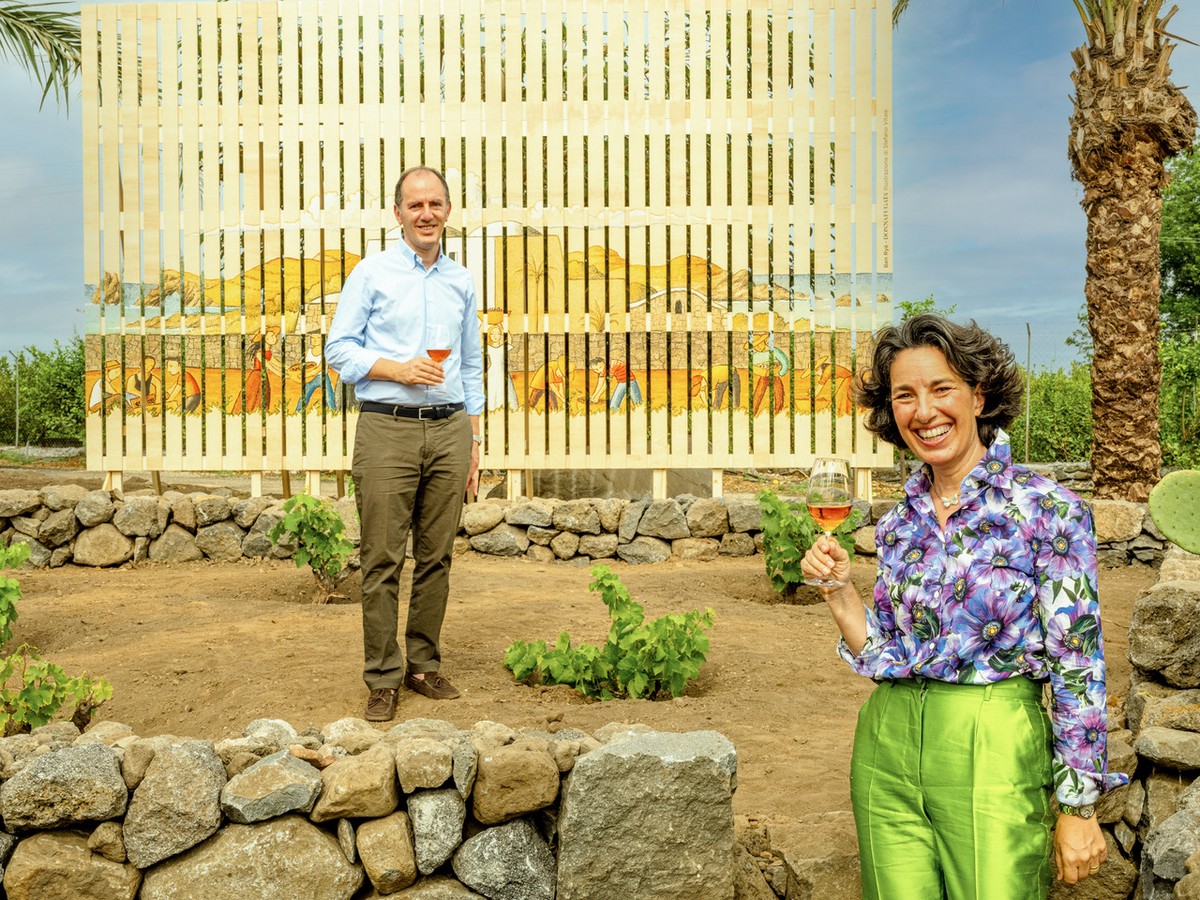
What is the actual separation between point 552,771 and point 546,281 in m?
6.77

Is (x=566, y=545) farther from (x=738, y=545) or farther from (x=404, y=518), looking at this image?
(x=404, y=518)

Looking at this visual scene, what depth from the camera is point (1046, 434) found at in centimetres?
1493

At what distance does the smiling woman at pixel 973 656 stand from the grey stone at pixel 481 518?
6.70 metres

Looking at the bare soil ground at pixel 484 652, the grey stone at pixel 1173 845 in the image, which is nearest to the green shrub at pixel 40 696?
the bare soil ground at pixel 484 652

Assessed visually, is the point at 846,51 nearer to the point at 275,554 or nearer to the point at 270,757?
the point at 275,554

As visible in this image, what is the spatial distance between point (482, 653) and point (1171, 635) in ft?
9.95

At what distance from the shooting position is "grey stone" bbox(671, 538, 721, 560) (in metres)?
8.70

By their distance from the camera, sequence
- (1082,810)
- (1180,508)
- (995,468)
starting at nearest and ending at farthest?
1. (1082,810)
2. (995,468)
3. (1180,508)

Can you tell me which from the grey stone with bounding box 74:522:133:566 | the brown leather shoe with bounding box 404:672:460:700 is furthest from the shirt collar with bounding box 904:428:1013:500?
the grey stone with bounding box 74:522:133:566

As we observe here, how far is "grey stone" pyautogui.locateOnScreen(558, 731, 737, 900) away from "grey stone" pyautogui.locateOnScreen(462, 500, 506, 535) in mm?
6132

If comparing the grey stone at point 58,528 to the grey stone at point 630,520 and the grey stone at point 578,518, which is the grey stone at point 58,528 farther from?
the grey stone at point 630,520

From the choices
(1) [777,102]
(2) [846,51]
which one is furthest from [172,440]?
(2) [846,51]

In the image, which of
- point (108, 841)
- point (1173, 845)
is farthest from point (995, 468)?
point (108, 841)

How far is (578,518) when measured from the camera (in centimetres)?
871
